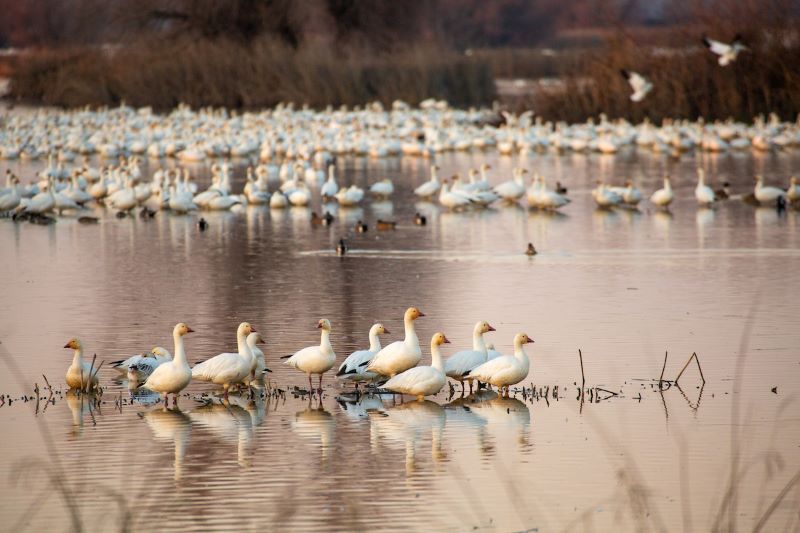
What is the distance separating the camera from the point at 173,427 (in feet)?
32.5

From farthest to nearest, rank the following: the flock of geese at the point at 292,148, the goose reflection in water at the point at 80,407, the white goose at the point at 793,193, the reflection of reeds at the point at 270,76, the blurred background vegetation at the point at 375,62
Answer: the reflection of reeds at the point at 270,76 < the blurred background vegetation at the point at 375,62 < the flock of geese at the point at 292,148 < the white goose at the point at 793,193 < the goose reflection in water at the point at 80,407

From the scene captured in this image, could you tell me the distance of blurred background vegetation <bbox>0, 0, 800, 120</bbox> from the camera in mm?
40906

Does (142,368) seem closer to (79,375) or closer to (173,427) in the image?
(79,375)

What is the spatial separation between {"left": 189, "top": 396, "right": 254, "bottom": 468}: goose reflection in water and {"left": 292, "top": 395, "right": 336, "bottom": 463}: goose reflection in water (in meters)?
0.33

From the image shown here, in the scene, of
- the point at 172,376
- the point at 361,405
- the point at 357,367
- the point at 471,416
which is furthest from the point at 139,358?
the point at 471,416

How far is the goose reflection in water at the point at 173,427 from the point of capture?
30.4ft

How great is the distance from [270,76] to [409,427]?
137 ft

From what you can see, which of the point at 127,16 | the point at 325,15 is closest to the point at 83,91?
the point at 127,16

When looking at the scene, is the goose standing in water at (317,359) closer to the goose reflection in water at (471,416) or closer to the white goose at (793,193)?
the goose reflection in water at (471,416)

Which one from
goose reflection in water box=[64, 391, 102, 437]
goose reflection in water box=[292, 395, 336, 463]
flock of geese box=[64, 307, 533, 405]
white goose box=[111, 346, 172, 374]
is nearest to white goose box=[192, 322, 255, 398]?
flock of geese box=[64, 307, 533, 405]

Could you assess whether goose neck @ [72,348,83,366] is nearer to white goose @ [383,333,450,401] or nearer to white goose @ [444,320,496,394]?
white goose @ [383,333,450,401]

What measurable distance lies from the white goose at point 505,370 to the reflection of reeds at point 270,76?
129 feet

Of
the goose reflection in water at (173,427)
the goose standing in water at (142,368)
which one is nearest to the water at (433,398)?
the goose reflection in water at (173,427)

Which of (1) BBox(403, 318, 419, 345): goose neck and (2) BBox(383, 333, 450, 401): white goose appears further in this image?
(1) BBox(403, 318, 419, 345): goose neck
